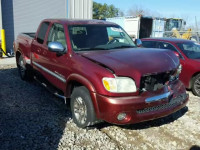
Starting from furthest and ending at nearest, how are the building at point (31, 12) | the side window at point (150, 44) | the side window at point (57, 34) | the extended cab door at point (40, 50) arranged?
the building at point (31, 12), the side window at point (150, 44), the extended cab door at point (40, 50), the side window at point (57, 34)

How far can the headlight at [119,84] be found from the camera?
3170 millimetres

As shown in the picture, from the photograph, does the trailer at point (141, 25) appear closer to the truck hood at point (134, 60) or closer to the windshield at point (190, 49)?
the windshield at point (190, 49)

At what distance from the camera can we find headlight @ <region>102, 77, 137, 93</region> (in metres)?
3.17

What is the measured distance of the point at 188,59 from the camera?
6152 millimetres

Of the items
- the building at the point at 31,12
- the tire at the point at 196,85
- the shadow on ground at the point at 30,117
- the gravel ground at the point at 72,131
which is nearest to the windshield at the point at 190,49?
the tire at the point at 196,85

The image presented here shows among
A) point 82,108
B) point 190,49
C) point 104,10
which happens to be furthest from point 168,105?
point 104,10

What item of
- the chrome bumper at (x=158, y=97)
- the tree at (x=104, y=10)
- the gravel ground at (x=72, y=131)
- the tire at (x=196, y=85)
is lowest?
the gravel ground at (x=72, y=131)

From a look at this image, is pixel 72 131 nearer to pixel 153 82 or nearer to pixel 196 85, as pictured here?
pixel 153 82

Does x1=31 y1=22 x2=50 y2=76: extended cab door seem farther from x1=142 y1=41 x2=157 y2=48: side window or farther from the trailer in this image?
the trailer

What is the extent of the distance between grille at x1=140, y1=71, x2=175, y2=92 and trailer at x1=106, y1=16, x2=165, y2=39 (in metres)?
16.9

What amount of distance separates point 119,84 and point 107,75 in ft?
0.71

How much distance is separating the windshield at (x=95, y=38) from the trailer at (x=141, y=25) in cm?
1567

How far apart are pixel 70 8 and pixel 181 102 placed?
451 inches

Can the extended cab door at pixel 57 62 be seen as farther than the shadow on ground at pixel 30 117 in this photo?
Yes
